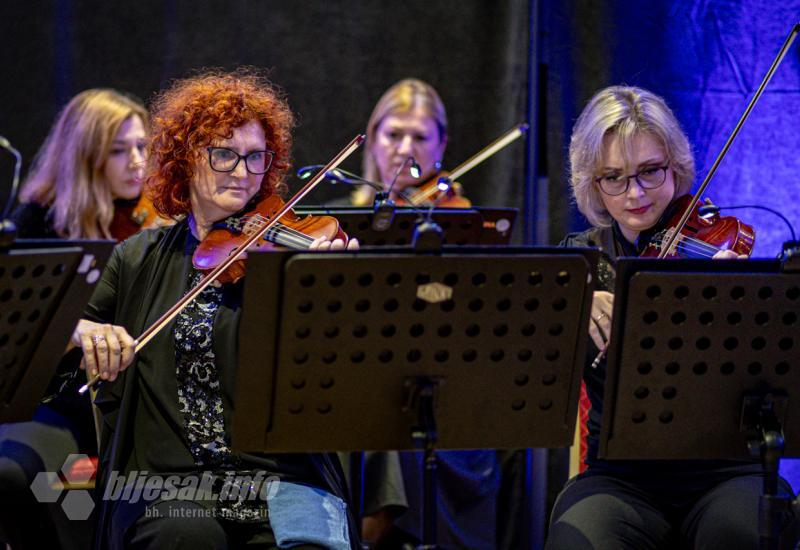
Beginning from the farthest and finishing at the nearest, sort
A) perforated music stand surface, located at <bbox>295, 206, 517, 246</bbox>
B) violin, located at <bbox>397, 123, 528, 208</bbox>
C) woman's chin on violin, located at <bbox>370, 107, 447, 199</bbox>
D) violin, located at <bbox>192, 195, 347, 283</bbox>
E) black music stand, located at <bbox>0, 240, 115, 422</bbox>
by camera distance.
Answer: woman's chin on violin, located at <bbox>370, 107, 447, 199</bbox>, violin, located at <bbox>397, 123, 528, 208</bbox>, perforated music stand surface, located at <bbox>295, 206, 517, 246</bbox>, violin, located at <bbox>192, 195, 347, 283</bbox>, black music stand, located at <bbox>0, 240, 115, 422</bbox>

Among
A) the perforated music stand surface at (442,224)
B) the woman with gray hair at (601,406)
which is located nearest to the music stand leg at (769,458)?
the woman with gray hair at (601,406)

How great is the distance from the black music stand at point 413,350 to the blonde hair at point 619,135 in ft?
2.17

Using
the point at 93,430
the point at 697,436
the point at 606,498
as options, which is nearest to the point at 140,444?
the point at 93,430

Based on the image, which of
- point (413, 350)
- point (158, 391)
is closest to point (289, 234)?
point (158, 391)

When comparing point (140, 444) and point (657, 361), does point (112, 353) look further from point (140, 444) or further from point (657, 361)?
point (657, 361)

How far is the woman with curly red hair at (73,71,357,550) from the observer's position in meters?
1.87

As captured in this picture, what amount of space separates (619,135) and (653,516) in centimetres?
85

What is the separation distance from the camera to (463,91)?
346cm

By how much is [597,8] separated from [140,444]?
2.03 m

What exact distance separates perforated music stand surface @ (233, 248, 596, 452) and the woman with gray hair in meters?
0.29

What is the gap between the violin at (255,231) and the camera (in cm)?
202

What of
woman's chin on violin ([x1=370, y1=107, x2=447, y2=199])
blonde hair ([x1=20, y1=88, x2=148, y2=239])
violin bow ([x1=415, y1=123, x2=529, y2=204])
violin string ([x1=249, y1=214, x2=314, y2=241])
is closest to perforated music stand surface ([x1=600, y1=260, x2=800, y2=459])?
violin string ([x1=249, y1=214, x2=314, y2=241])

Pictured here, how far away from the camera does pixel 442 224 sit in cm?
235

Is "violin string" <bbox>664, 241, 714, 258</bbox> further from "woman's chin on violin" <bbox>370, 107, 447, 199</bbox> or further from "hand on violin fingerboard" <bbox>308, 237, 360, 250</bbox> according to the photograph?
"woman's chin on violin" <bbox>370, 107, 447, 199</bbox>
